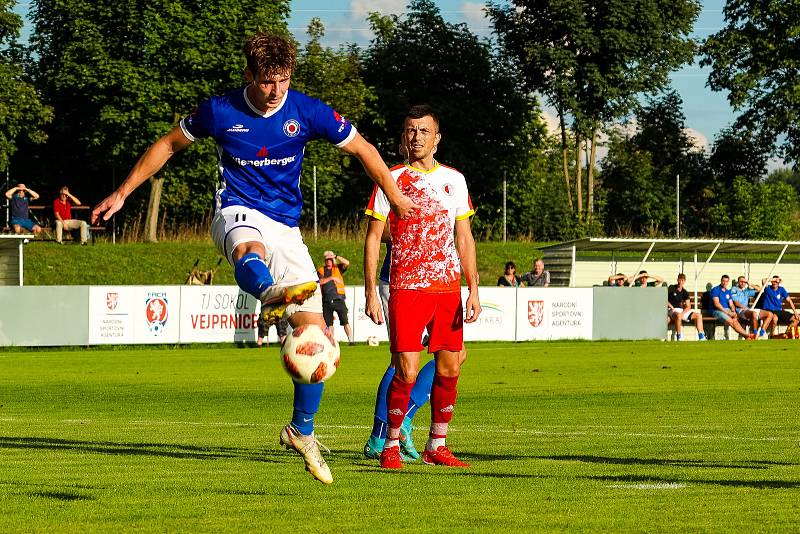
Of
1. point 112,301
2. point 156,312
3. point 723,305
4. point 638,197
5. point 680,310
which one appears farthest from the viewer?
point 638,197

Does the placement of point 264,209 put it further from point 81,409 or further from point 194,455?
point 81,409

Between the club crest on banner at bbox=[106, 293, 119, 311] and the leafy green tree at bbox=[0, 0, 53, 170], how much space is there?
21406 millimetres

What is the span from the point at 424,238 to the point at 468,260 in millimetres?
549

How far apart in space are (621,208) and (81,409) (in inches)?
2328

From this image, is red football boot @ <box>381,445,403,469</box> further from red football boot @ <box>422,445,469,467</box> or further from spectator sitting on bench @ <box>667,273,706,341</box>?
spectator sitting on bench @ <box>667,273,706,341</box>

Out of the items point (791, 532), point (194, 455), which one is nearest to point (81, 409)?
point (194, 455)

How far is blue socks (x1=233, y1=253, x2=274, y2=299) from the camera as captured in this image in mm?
7254

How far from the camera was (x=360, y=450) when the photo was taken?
32.0 feet

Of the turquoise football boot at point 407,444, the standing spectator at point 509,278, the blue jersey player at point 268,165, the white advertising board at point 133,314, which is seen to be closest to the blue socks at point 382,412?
the turquoise football boot at point 407,444

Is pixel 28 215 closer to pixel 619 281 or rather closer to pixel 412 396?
pixel 619 281

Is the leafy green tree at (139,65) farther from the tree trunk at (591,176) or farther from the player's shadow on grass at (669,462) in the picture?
the player's shadow on grass at (669,462)

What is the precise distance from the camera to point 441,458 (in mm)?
8766

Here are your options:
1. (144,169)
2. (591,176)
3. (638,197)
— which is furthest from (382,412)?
(638,197)

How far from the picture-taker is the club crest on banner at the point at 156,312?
29.5m
